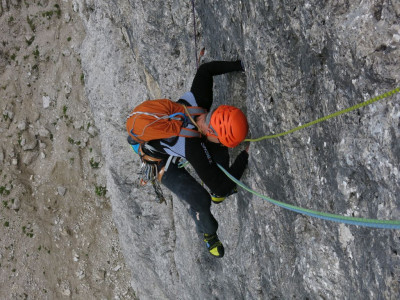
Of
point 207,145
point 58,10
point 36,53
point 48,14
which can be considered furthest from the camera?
point 36,53

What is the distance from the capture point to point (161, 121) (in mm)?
4656

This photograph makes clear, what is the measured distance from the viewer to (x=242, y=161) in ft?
16.1

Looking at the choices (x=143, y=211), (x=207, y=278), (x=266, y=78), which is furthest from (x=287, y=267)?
(x=143, y=211)

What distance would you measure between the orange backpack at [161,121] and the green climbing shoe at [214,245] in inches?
76.1

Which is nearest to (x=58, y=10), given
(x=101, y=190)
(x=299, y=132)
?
(x=101, y=190)

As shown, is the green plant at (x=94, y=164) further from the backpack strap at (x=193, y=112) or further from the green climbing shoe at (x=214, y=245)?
the backpack strap at (x=193, y=112)

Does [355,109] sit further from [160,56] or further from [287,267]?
[160,56]

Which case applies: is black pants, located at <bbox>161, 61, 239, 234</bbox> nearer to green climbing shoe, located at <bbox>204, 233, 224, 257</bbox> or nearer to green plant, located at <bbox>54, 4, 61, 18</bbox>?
green climbing shoe, located at <bbox>204, 233, 224, 257</bbox>

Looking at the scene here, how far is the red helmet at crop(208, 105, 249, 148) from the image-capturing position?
437 cm

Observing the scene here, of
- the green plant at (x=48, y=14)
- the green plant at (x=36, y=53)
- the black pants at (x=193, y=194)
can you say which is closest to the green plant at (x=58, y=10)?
the green plant at (x=48, y=14)

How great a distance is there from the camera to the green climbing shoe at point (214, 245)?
5953 mm

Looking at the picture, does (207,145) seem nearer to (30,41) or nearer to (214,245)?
(214,245)

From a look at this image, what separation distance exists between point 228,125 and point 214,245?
2.36 meters

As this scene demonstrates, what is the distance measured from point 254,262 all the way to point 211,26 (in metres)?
3.10
